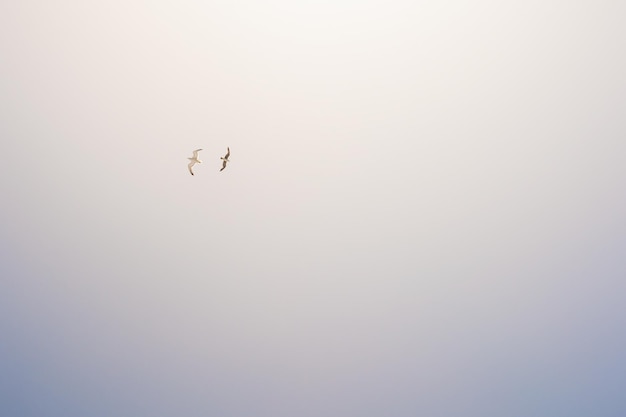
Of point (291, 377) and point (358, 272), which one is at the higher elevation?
point (358, 272)

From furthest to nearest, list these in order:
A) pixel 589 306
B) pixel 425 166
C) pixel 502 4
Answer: pixel 589 306
pixel 425 166
pixel 502 4

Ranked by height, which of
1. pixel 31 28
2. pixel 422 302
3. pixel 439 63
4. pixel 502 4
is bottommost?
pixel 422 302

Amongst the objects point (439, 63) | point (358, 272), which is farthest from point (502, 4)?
point (358, 272)

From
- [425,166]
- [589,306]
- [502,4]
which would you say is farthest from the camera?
[589,306]

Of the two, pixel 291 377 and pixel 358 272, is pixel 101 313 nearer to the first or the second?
pixel 291 377

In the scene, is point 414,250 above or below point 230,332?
above

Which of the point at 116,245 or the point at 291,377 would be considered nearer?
the point at 116,245

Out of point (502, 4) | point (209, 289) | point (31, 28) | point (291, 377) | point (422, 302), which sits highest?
point (502, 4)

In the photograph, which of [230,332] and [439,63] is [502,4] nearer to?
[439,63]

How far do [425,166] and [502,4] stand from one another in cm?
53

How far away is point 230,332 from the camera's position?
162 cm

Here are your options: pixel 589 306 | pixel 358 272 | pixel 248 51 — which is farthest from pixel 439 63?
pixel 589 306

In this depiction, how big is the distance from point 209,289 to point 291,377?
460 mm

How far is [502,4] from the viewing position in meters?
1.34
